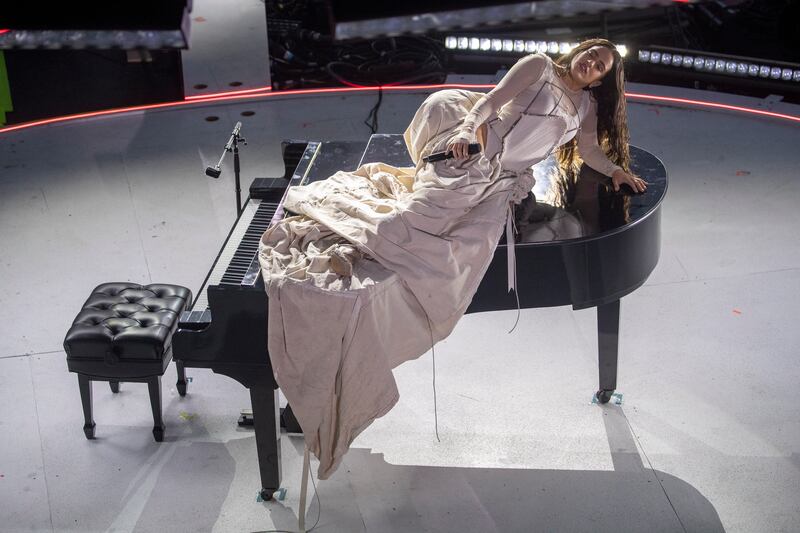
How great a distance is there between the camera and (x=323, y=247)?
10.5ft

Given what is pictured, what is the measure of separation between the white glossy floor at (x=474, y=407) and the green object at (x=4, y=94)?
95cm

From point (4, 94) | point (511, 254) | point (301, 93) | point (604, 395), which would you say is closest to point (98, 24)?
point (511, 254)

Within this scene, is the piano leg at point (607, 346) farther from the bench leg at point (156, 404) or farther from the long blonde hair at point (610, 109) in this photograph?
the bench leg at point (156, 404)

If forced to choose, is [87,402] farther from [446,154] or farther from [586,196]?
[586,196]

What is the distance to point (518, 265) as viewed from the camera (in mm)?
3275

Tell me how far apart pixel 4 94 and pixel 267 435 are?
13.6 feet

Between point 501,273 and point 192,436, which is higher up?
point 501,273

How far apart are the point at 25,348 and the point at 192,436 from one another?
102 centimetres

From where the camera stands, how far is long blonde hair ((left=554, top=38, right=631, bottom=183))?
3.62 m

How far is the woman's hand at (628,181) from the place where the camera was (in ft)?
11.9

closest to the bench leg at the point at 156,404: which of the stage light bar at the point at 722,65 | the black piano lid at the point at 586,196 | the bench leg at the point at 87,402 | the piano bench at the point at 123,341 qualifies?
the piano bench at the point at 123,341

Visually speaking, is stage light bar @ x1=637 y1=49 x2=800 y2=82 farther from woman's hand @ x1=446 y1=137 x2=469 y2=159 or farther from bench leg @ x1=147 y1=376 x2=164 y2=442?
bench leg @ x1=147 y1=376 x2=164 y2=442

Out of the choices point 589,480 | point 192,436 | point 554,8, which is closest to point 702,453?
point 589,480

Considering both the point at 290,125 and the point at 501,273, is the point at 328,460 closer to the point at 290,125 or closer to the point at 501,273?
the point at 501,273
